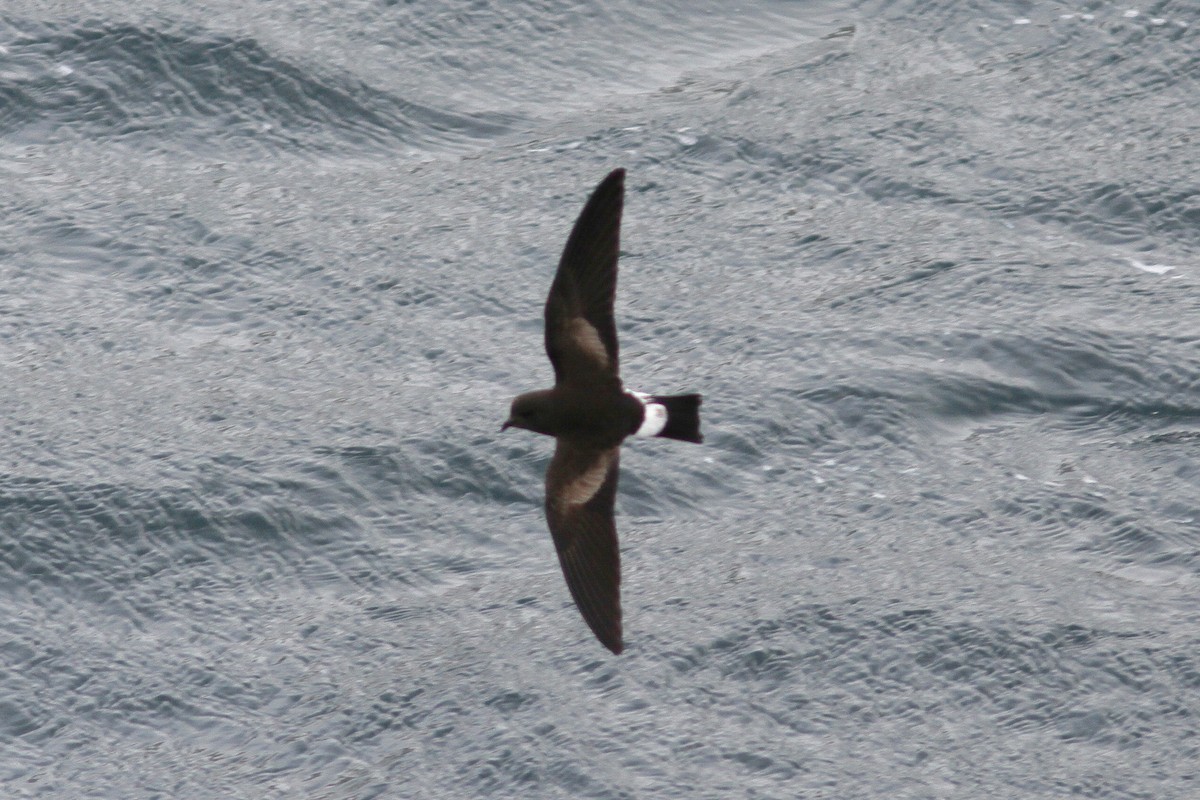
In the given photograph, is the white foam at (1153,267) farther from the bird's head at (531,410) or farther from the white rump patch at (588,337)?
the bird's head at (531,410)

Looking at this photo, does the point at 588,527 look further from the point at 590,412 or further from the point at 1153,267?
the point at 1153,267

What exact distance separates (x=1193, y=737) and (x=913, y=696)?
0.89m

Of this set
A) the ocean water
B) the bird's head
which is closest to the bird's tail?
the bird's head

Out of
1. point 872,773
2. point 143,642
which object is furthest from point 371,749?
point 872,773

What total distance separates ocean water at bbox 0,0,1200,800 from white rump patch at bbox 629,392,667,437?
1367 mm

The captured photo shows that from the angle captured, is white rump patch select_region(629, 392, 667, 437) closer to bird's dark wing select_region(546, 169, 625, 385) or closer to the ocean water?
bird's dark wing select_region(546, 169, 625, 385)

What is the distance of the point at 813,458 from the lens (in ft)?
25.7

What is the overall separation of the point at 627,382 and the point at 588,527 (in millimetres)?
2282

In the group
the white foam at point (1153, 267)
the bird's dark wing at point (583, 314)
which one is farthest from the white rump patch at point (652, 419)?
the white foam at point (1153, 267)

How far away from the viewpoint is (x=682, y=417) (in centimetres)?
554

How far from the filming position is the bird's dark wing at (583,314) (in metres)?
5.52

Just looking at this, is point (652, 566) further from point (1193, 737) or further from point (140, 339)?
point (140, 339)

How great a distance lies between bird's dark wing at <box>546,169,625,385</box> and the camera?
18.1ft

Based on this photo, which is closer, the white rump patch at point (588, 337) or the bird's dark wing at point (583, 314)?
the bird's dark wing at point (583, 314)
